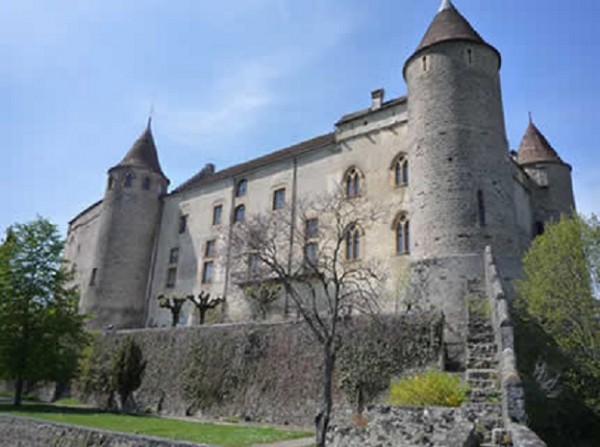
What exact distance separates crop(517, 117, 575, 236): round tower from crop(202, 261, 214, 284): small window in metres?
20.7

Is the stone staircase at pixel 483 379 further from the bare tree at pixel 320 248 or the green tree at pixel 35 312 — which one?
the green tree at pixel 35 312

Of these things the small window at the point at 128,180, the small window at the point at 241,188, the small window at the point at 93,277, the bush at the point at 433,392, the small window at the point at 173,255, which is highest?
the small window at the point at 128,180

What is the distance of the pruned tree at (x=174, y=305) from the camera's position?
3156cm

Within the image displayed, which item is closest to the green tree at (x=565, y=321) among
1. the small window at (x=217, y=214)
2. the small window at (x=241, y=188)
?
the small window at (x=241, y=188)

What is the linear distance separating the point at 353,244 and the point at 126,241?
63.5 ft

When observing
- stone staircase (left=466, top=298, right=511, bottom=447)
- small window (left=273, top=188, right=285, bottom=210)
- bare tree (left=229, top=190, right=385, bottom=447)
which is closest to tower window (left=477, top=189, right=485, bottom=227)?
stone staircase (left=466, top=298, right=511, bottom=447)

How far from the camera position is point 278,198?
32.3 metres

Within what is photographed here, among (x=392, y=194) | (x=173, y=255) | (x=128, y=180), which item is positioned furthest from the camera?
(x=128, y=180)

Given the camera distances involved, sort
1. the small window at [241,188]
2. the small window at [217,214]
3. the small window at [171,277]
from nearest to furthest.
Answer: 1. the small window at [241,188]
2. the small window at [217,214]
3. the small window at [171,277]

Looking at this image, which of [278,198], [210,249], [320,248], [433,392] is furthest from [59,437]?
[210,249]

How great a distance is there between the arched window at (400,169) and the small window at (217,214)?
47.4 ft

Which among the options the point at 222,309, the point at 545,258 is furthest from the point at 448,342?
the point at 222,309

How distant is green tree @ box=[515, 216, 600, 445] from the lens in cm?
1647

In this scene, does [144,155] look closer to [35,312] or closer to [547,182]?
→ [35,312]
